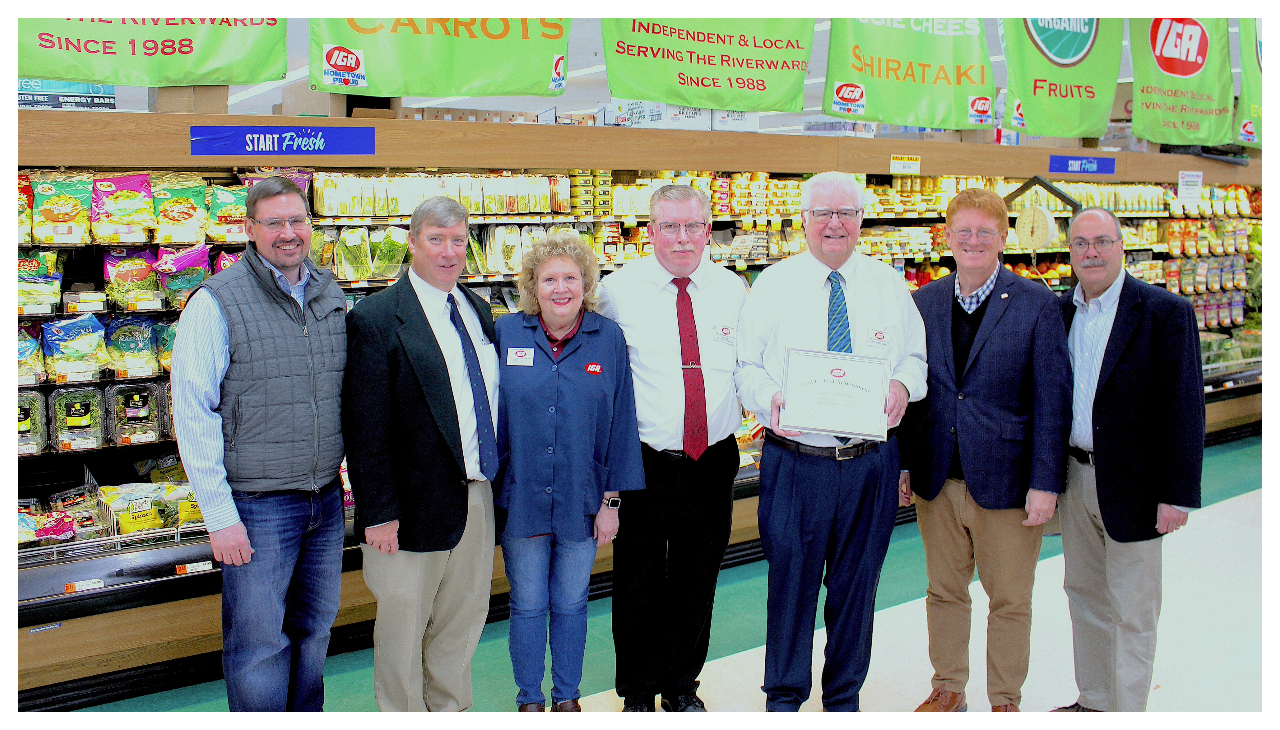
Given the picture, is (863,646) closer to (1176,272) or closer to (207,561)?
(207,561)

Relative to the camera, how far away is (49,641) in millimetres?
3156

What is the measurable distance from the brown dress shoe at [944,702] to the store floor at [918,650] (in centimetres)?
10

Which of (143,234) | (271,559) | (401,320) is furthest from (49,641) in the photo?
(401,320)

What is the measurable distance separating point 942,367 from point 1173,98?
5.47 meters

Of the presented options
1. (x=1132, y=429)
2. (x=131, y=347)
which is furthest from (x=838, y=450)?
(x=131, y=347)

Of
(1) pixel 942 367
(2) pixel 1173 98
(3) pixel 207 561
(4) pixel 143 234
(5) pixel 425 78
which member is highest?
(2) pixel 1173 98

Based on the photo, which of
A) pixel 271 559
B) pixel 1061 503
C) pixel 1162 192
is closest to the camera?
pixel 271 559

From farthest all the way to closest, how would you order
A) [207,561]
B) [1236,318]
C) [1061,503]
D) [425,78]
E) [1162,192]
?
[1236,318], [1162,192], [425,78], [207,561], [1061,503]

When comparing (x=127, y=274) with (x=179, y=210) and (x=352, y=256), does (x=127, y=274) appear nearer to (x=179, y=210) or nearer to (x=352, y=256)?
(x=179, y=210)

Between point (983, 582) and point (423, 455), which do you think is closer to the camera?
point (423, 455)

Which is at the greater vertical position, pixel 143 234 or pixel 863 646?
pixel 143 234

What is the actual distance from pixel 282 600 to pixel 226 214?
1.82 metres

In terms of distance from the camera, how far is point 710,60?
186 inches

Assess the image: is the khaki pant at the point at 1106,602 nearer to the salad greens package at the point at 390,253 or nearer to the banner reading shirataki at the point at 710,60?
the banner reading shirataki at the point at 710,60
